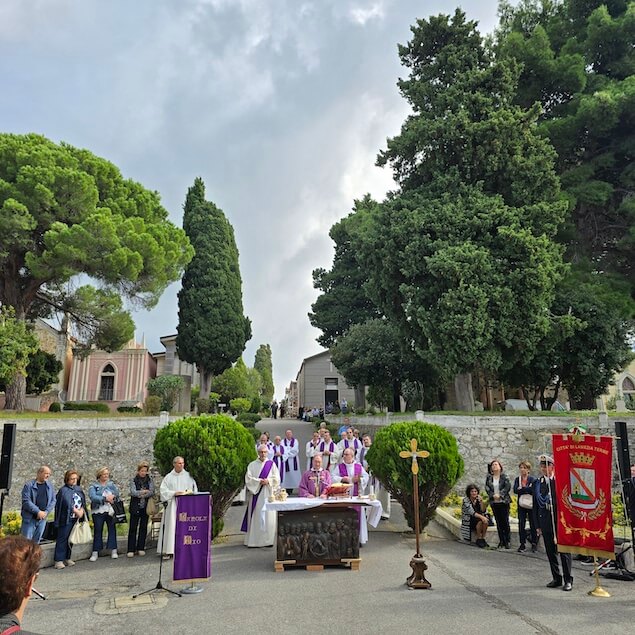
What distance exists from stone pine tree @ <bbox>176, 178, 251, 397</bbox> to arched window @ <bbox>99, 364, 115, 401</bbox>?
6066mm

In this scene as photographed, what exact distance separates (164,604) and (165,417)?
40.3 feet

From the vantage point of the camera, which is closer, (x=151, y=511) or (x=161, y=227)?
(x=151, y=511)

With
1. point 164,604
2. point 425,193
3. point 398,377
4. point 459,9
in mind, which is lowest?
point 164,604

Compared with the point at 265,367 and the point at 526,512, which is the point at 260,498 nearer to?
the point at 526,512

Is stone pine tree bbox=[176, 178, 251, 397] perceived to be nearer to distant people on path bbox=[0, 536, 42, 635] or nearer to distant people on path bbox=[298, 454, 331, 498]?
distant people on path bbox=[298, 454, 331, 498]

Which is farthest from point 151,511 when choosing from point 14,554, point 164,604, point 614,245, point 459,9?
point 459,9

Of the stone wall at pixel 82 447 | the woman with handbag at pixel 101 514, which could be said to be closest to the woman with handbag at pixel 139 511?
the woman with handbag at pixel 101 514

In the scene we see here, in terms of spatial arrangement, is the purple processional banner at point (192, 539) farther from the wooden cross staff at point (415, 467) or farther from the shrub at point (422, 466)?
the shrub at point (422, 466)

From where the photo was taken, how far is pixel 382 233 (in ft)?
63.4

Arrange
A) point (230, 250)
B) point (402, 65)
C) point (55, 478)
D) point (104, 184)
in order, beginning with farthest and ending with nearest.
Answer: point (230, 250) → point (402, 65) → point (104, 184) → point (55, 478)

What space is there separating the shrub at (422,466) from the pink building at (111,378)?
26.0 metres

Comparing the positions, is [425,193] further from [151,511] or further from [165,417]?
[151,511]

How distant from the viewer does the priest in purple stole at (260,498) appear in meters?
8.88

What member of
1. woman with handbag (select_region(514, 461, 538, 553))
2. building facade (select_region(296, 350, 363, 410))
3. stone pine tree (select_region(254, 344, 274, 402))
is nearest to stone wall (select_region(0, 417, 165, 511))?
woman with handbag (select_region(514, 461, 538, 553))
